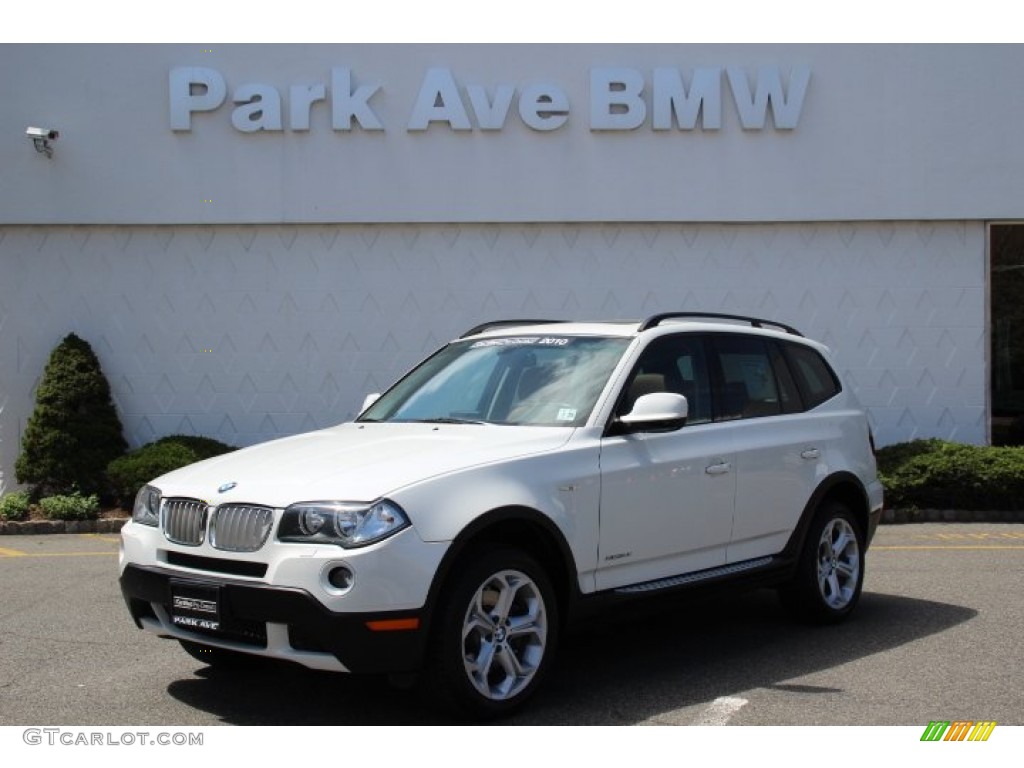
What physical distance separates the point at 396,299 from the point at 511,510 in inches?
370

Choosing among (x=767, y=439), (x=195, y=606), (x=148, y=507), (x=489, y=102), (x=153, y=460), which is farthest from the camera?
(x=489, y=102)

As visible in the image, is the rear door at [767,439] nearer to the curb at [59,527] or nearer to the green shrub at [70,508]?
the curb at [59,527]

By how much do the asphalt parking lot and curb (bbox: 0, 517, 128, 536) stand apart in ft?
12.5

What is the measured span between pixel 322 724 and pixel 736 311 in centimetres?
1007

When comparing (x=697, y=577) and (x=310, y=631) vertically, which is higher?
(x=310, y=631)

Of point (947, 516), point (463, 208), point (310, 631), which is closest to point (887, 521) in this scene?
point (947, 516)

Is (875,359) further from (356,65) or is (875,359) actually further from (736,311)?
(356,65)

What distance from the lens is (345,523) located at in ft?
16.3

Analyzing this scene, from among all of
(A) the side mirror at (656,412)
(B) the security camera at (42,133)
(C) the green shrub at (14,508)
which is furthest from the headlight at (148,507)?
(B) the security camera at (42,133)

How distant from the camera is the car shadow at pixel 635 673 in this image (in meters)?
5.53

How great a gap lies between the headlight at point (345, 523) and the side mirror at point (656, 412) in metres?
1.48

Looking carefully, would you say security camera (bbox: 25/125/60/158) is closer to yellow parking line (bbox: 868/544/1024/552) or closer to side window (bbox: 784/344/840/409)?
side window (bbox: 784/344/840/409)

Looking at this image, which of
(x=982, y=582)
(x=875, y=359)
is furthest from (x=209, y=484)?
(x=875, y=359)

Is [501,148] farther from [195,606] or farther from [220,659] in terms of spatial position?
[195,606]
